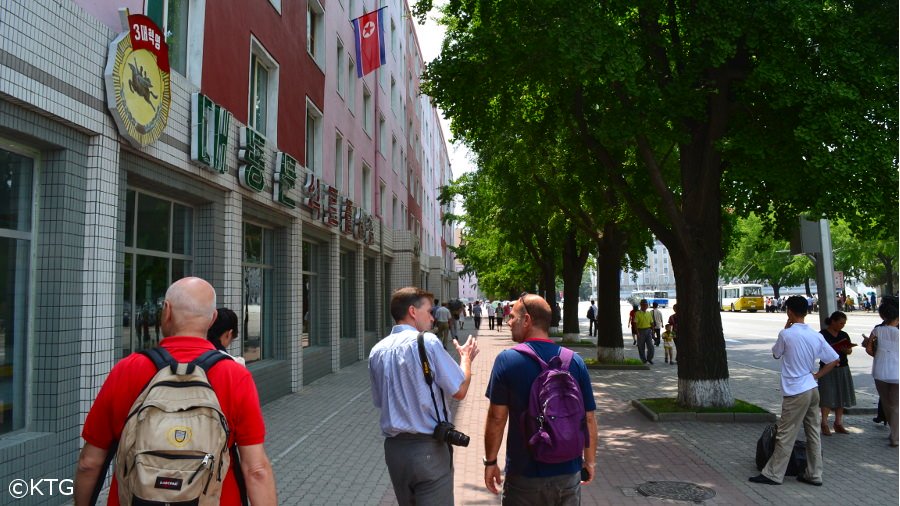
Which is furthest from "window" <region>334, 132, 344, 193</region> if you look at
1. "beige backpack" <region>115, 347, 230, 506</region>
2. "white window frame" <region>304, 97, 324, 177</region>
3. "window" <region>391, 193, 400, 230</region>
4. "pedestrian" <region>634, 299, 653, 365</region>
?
"beige backpack" <region>115, 347, 230, 506</region>

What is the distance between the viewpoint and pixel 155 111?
7.21m

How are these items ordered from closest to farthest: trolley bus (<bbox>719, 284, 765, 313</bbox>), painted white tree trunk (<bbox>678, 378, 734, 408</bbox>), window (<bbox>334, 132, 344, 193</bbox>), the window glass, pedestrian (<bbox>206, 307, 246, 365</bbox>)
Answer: pedestrian (<bbox>206, 307, 246, 365</bbox>) → the window glass → painted white tree trunk (<bbox>678, 378, 734, 408</bbox>) → window (<bbox>334, 132, 344, 193</bbox>) → trolley bus (<bbox>719, 284, 765, 313</bbox>)

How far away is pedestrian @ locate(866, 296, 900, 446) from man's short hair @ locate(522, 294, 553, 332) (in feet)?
20.0

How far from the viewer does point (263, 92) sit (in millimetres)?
Answer: 12031

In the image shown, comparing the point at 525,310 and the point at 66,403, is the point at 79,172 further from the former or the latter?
the point at 525,310

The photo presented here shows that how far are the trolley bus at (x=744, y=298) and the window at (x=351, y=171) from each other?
5513 cm

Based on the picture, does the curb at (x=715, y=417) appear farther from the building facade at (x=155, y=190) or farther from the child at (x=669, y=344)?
the child at (x=669, y=344)

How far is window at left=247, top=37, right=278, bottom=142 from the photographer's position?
451 inches

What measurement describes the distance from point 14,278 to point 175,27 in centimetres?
448

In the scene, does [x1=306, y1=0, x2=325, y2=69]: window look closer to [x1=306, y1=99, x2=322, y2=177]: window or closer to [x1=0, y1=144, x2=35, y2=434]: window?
[x1=306, y1=99, x2=322, y2=177]: window

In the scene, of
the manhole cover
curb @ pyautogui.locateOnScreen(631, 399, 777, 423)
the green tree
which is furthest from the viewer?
curb @ pyautogui.locateOnScreen(631, 399, 777, 423)

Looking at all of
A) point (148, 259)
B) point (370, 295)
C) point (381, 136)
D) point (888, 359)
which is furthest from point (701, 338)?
point (381, 136)

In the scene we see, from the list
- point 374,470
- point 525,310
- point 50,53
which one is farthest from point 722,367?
point 50,53
